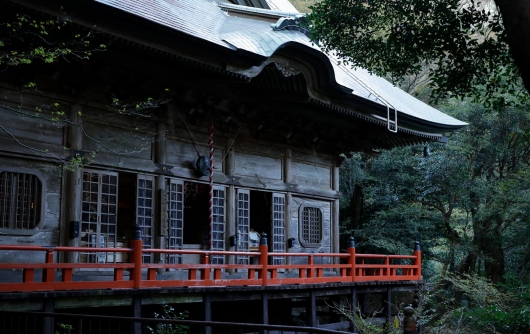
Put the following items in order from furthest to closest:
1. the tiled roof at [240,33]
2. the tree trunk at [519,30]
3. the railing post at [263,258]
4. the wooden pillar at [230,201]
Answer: the wooden pillar at [230,201] < the railing post at [263,258] < the tiled roof at [240,33] < the tree trunk at [519,30]

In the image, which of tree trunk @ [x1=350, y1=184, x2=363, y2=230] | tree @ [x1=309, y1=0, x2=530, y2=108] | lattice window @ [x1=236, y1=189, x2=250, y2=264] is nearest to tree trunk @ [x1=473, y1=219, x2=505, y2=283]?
tree trunk @ [x1=350, y1=184, x2=363, y2=230]

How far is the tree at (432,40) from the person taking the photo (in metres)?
9.38

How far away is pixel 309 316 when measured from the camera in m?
13.4

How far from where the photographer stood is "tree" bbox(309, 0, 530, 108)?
938 centimetres

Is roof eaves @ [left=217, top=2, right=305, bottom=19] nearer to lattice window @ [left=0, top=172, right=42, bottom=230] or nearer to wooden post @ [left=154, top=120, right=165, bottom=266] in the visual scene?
wooden post @ [left=154, top=120, right=165, bottom=266]

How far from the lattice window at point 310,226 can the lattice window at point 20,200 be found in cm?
725

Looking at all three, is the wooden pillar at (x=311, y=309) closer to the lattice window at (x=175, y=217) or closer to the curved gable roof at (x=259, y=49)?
the lattice window at (x=175, y=217)

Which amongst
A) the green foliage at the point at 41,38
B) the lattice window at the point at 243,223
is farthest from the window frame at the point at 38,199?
the lattice window at the point at 243,223

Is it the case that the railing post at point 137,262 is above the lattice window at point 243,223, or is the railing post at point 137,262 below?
below

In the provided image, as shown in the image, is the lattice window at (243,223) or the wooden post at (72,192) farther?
the lattice window at (243,223)

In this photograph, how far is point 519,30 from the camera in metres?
5.65

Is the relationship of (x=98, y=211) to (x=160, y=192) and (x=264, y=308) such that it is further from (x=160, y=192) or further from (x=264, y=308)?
(x=264, y=308)

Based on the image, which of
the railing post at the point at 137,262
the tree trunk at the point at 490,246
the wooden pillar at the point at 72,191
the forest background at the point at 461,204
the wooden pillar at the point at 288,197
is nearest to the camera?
the railing post at the point at 137,262

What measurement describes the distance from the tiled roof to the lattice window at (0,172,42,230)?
3029 millimetres
